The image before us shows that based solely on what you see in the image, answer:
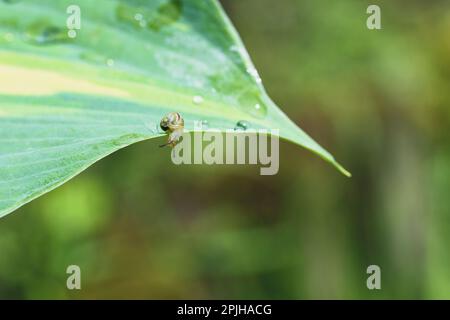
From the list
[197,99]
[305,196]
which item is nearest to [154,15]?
[197,99]

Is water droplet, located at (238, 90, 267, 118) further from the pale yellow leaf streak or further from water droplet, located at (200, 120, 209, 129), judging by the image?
the pale yellow leaf streak

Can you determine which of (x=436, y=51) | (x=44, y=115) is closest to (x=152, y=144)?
(x=436, y=51)

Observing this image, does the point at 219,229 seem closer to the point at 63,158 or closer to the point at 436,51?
the point at 436,51

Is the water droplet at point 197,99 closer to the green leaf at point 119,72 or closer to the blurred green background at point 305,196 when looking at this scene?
the green leaf at point 119,72

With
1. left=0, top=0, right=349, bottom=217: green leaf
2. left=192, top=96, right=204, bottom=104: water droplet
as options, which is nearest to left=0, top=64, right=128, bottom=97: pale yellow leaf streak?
left=0, top=0, right=349, bottom=217: green leaf

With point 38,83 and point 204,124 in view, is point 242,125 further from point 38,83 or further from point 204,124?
point 38,83

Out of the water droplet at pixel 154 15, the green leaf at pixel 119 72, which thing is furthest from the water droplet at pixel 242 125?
the water droplet at pixel 154 15

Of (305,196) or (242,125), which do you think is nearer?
(242,125)
